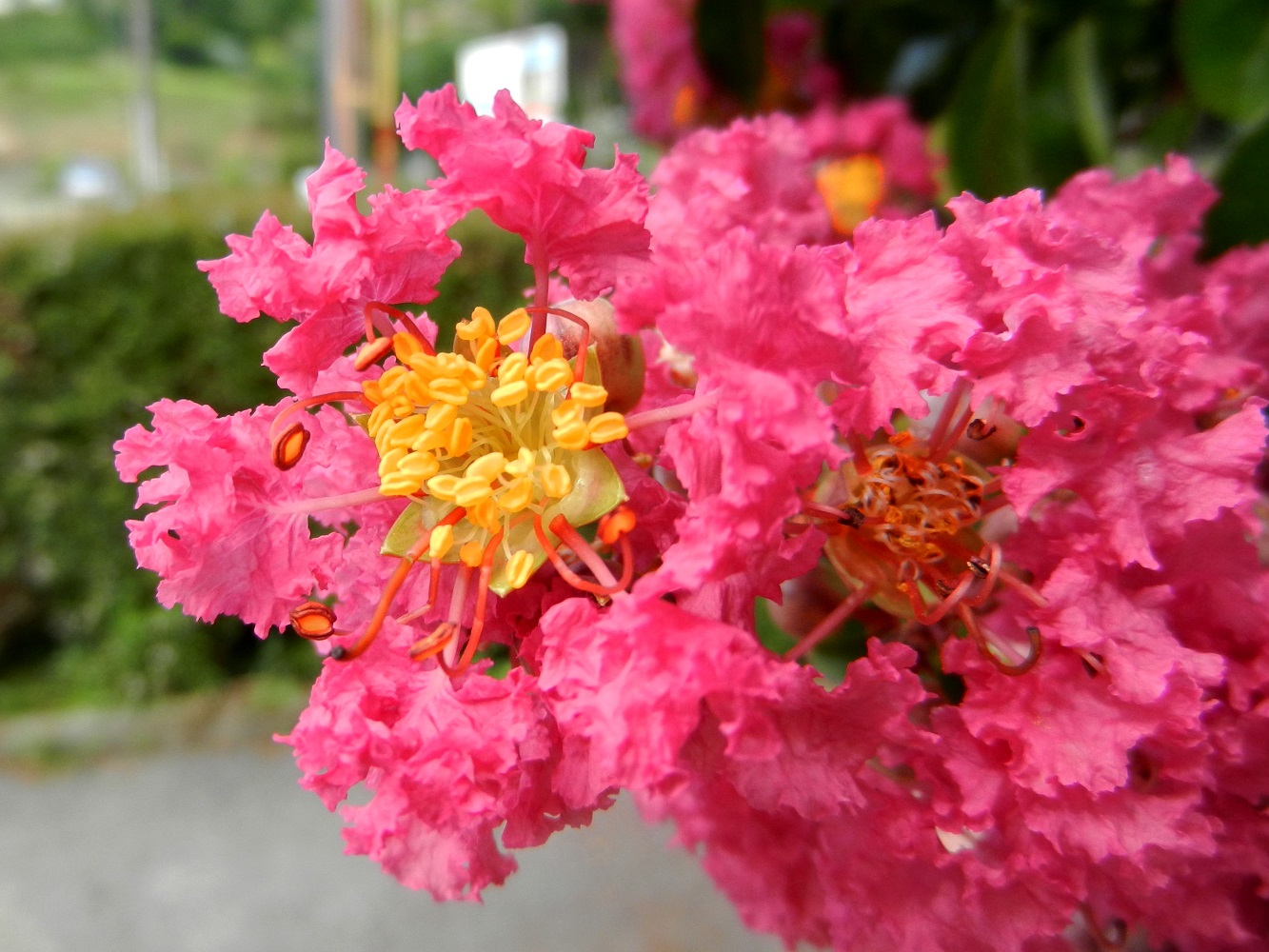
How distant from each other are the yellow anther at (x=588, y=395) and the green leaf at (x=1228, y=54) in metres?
0.71

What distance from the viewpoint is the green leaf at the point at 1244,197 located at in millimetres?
707

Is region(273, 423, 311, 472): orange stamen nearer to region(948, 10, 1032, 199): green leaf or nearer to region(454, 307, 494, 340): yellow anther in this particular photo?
region(454, 307, 494, 340): yellow anther

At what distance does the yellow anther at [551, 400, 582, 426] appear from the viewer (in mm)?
418

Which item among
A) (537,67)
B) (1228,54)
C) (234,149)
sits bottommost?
(234,149)

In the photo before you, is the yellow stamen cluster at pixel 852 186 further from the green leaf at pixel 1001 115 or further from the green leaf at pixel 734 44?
the green leaf at pixel 1001 115

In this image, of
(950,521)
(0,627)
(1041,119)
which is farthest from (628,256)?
(0,627)

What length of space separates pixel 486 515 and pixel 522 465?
0.09ft

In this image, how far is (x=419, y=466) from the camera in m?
0.43

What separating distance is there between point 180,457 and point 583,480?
175 millimetres

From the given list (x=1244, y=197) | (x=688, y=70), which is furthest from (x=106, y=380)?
→ (x=1244, y=197)

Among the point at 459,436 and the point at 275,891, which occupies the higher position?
the point at 459,436

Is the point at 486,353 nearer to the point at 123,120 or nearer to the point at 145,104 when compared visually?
the point at 145,104

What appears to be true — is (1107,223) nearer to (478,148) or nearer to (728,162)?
(728,162)

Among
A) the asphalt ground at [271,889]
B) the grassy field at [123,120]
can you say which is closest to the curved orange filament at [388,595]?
the asphalt ground at [271,889]
